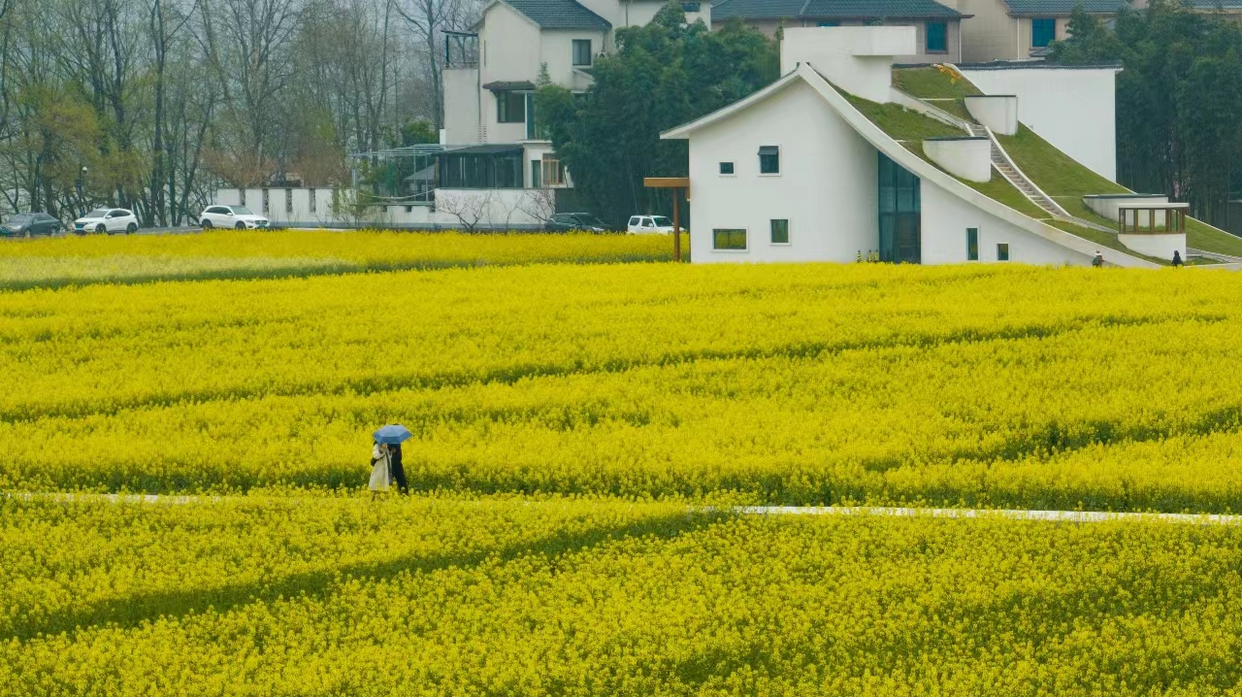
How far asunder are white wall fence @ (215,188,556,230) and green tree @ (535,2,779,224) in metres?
3.26

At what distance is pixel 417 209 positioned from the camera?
80.2m

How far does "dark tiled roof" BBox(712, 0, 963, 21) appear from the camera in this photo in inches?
3369

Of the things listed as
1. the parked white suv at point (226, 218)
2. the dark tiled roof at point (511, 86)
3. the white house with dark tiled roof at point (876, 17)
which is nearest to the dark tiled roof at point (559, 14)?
the dark tiled roof at point (511, 86)

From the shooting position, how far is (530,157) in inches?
3214

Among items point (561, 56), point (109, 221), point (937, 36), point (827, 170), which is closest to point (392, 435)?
point (827, 170)

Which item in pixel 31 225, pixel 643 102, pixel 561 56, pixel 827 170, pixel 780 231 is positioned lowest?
pixel 780 231

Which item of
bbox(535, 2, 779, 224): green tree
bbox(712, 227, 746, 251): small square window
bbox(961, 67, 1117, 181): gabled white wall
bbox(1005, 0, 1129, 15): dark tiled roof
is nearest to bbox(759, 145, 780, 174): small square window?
bbox(712, 227, 746, 251): small square window

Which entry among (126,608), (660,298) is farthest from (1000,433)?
(660,298)

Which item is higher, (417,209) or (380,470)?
(417,209)

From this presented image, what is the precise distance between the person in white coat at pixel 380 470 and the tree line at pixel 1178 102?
52118 millimetres

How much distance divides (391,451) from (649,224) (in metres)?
51.2

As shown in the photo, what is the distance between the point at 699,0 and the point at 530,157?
1037cm

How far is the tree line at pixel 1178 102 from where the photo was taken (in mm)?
66312

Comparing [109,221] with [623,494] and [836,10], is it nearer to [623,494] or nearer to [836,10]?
[836,10]
